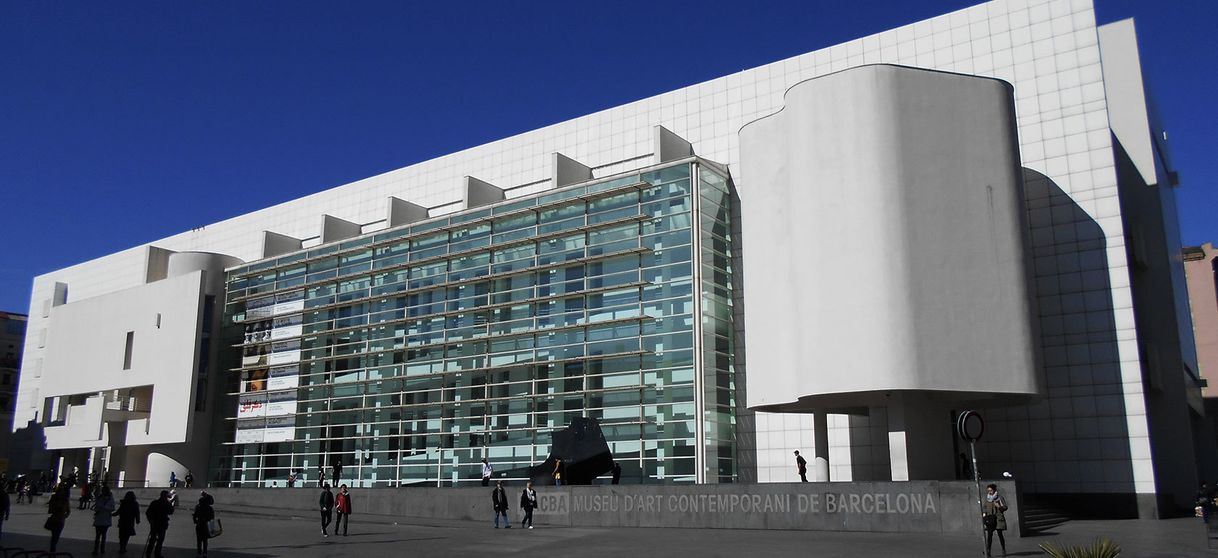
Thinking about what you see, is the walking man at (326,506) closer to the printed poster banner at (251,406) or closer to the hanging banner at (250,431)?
the hanging banner at (250,431)

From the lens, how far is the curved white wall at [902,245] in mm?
28094

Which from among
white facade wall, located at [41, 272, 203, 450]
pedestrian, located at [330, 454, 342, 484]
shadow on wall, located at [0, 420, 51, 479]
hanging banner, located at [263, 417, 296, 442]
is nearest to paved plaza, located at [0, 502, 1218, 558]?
pedestrian, located at [330, 454, 342, 484]

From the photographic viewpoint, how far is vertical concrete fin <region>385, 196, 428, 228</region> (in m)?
48.0

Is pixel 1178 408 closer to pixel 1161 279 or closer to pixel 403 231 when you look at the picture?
pixel 1161 279

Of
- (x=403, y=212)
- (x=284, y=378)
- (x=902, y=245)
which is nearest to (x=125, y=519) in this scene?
(x=902, y=245)

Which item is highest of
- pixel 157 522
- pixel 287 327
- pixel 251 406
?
pixel 287 327

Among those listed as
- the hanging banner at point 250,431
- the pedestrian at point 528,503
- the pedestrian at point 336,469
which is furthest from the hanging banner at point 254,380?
the pedestrian at point 528,503

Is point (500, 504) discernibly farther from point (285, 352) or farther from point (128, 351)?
point (128, 351)

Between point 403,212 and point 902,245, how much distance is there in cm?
2800

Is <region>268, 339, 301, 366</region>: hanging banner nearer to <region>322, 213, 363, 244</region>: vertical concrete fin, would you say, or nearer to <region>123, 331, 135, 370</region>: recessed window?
<region>322, 213, 363, 244</region>: vertical concrete fin

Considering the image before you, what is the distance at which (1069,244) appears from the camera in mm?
32844

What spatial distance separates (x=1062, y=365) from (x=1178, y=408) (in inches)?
214

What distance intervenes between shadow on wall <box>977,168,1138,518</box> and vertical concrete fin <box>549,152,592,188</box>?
18461 millimetres

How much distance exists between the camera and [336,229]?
51656 millimetres
